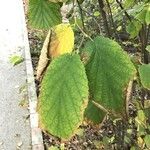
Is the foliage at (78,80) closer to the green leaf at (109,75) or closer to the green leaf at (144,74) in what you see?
the green leaf at (109,75)

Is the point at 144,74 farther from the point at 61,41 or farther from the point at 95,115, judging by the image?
the point at 61,41

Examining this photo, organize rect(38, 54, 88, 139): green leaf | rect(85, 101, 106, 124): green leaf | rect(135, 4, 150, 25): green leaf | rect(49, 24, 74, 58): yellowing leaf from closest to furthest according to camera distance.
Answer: rect(38, 54, 88, 139): green leaf, rect(49, 24, 74, 58): yellowing leaf, rect(85, 101, 106, 124): green leaf, rect(135, 4, 150, 25): green leaf

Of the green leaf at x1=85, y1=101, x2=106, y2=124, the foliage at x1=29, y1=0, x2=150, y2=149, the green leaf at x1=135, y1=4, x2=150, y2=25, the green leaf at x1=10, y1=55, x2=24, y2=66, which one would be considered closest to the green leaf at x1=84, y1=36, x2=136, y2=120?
the foliage at x1=29, y1=0, x2=150, y2=149

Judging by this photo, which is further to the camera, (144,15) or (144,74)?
(144,15)

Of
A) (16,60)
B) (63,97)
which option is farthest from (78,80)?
(16,60)

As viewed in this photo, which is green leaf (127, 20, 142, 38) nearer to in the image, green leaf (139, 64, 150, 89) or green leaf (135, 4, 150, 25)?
green leaf (135, 4, 150, 25)

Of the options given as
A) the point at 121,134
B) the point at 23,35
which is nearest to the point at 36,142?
the point at 121,134

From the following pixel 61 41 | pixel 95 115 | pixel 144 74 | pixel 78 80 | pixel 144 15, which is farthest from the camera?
pixel 144 15
